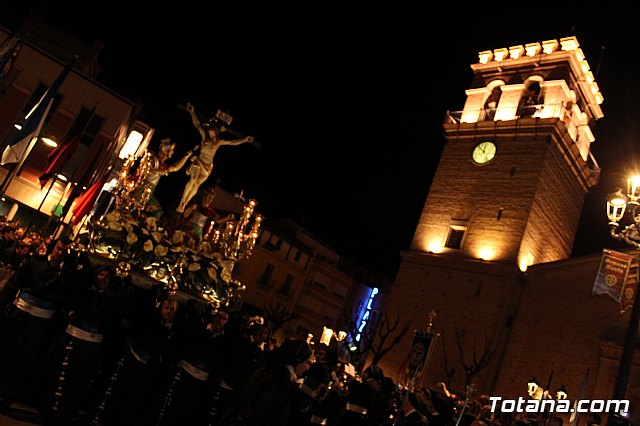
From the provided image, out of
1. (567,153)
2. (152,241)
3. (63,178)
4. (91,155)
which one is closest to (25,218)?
(63,178)

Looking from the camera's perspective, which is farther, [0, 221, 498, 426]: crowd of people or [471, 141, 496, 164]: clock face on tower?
[471, 141, 496, 164]: clock face on tower

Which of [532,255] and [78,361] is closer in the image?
[78,361]

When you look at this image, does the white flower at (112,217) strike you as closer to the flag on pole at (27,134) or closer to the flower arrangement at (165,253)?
the flower arrangement at (165,253)

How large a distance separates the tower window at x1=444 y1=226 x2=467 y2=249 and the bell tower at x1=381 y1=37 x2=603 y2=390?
2.2 inches

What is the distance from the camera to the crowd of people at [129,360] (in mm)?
6328

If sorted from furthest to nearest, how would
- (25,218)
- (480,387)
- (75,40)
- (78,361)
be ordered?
(75,40) → (25,218) → (480,387) → (78,361)

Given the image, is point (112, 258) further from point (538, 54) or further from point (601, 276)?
point (538, 54)

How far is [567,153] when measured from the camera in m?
30.4

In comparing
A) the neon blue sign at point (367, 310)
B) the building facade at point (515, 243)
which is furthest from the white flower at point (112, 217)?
the neon blue sign at point (367, 310)

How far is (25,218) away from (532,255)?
2599 centimetres

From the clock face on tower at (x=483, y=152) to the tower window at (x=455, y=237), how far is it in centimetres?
406

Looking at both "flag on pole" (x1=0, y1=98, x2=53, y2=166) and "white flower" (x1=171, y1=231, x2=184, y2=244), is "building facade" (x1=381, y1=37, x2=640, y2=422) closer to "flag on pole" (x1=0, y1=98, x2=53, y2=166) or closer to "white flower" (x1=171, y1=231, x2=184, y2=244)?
"white flower" (x1=171, y1=231, x2=184, y2=244)

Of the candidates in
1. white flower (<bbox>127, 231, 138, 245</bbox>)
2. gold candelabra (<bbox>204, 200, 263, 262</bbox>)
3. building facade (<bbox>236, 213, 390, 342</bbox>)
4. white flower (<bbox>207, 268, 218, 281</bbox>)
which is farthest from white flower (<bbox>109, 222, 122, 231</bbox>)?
building facade (<bbox>236, 213, 390, 342</bbox>)

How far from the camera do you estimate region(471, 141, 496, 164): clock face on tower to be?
3080 cm
